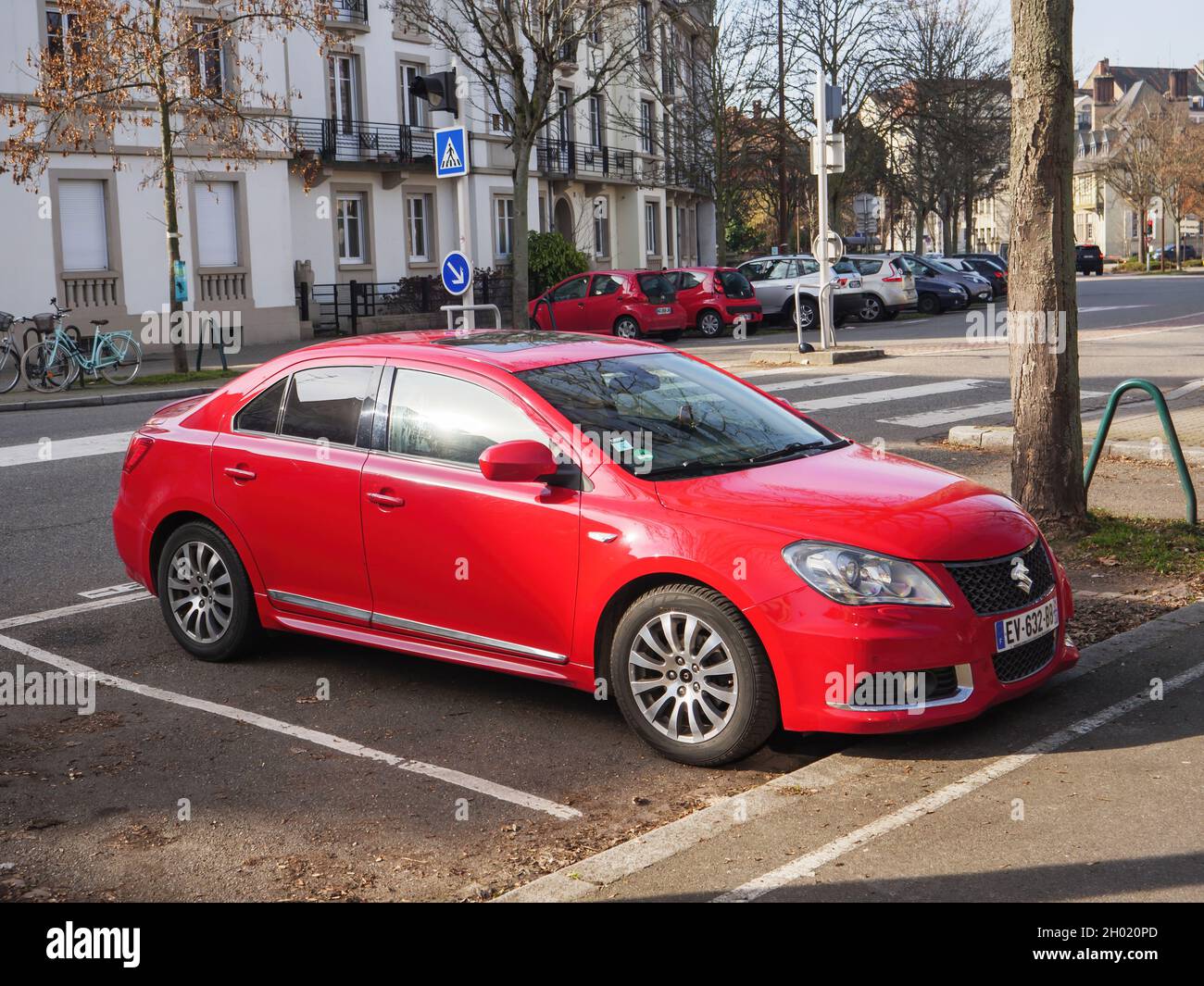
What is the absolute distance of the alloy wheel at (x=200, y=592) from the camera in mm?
6793

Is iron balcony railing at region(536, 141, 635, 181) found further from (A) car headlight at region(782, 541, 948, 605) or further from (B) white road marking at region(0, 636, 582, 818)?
(A) car headlight at region(782, 541, 948, 605)

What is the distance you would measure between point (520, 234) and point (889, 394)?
52.8ft

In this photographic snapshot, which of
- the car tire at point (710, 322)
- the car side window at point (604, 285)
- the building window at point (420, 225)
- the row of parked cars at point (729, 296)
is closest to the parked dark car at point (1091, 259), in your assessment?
the row of parked cars at point (729, 296)

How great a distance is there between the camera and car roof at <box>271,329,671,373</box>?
621 centimetres

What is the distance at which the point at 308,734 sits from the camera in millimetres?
5773

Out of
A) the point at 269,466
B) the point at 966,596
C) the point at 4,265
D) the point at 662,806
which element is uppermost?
the point at 4,265

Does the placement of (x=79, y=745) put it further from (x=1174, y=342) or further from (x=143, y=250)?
(x=143, y=250)

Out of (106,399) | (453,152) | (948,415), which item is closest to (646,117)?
(106,399)

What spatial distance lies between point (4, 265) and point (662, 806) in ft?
87.2

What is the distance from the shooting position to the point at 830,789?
15.9 ft

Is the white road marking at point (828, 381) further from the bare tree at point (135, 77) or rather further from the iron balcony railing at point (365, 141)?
the iron balcony railing at point (365, 141)

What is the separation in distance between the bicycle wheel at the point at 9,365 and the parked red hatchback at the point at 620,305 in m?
11.3

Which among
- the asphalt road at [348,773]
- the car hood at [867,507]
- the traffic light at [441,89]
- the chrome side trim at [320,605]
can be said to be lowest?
the asphalt road at [348,773]
